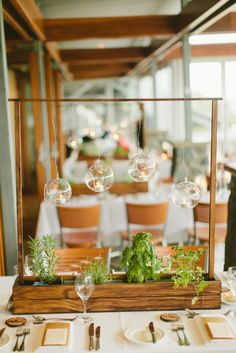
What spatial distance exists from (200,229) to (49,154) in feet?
10.5

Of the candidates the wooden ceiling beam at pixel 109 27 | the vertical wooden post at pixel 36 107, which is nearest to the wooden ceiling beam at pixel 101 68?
the vertical wooden post at pixel 36 107

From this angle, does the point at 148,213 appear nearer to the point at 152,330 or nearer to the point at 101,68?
the point at 152,330

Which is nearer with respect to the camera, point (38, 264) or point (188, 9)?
point (38, 264)

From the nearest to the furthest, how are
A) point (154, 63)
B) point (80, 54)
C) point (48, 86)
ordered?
point (48, 86) < point (80, 54) < point (154, 63)

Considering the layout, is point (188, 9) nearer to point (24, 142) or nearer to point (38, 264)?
point (38, 264)

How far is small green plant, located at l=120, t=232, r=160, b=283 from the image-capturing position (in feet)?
8.04

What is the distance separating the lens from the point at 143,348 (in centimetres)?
209

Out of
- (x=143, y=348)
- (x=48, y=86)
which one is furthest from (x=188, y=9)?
(x=143, y=348)

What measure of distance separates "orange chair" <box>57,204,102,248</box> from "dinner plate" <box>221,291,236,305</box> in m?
2.30

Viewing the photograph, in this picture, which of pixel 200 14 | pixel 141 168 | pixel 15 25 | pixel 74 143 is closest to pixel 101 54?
pixel 74 143

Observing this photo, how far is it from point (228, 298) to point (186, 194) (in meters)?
0.60

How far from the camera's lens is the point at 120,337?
219 cm

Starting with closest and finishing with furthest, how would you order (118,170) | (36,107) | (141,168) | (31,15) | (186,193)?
(186,193) < (141,168) < (31,15) < (36,107) < (118,170)

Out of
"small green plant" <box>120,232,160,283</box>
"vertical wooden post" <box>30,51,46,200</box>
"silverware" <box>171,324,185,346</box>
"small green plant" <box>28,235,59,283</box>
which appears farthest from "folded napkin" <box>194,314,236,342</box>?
"vertical wooden post" <box>30,51,46,200</box>
